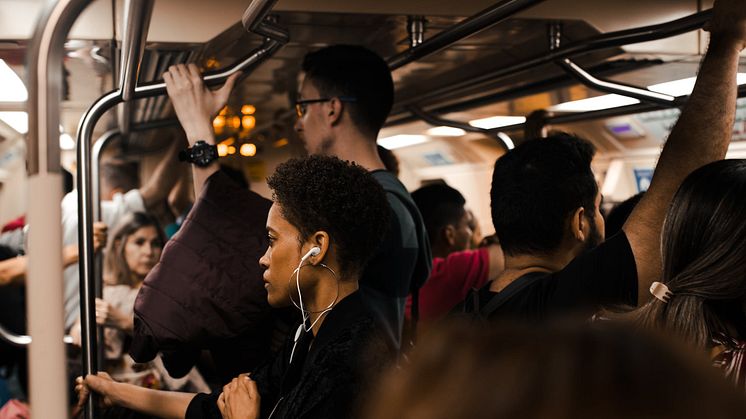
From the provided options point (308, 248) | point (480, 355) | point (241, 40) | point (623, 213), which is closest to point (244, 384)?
point (308, 248)

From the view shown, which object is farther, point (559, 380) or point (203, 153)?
point (203, 153)

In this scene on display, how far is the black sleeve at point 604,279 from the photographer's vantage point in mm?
1862

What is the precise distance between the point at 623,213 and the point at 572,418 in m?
2.81

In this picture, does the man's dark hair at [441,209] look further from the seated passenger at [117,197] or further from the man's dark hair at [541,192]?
the man's dark hair at [541,192]

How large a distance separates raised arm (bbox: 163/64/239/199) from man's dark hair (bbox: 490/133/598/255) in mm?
739

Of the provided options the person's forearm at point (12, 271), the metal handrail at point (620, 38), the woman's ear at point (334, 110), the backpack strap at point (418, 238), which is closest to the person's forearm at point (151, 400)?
the backpack strap at point (418, 238)

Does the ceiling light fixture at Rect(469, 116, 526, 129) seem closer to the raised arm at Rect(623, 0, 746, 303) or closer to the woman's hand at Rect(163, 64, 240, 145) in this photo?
the woman's hand at Rect(163, 64, 240, 145)

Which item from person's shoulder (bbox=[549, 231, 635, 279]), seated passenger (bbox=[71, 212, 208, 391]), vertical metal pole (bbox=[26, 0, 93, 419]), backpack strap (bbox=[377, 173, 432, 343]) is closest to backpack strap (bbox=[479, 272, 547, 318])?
person's shoulder (bbox=[549, 231, 635, 279])

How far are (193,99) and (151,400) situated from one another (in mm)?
771

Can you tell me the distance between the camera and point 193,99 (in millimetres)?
2199

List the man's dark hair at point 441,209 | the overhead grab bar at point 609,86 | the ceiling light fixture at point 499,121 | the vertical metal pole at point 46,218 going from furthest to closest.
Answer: the man's dark hair at point 441,209 → the ceiling light fixture at point 499,121 → the overhead grab bar at point 609,86 → the vertical metal pole at point 46,218

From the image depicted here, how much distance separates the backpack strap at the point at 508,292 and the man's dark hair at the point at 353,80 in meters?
0.72

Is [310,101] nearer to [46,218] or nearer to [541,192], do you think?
[541,192]

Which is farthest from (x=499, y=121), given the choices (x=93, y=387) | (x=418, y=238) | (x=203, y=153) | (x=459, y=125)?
(x=93, y=387)
